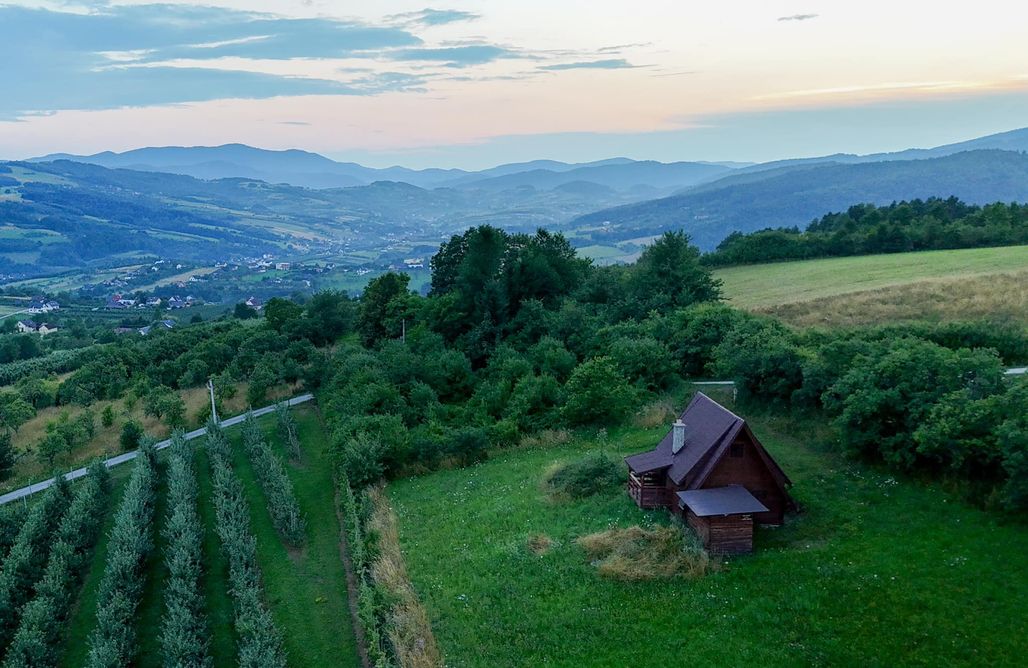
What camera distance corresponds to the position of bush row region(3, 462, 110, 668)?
1661cm

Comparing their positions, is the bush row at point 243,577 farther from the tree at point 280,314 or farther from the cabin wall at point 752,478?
the tree at point 280,314

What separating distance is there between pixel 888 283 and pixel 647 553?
36.9 m

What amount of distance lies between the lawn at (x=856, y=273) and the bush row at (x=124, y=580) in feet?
121

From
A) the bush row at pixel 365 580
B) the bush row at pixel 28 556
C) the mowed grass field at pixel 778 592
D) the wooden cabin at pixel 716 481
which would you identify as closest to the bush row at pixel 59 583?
the bush row at pixel 28 556

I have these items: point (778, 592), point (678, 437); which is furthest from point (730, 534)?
point (678, 437)

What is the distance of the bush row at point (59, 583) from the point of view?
16609mm

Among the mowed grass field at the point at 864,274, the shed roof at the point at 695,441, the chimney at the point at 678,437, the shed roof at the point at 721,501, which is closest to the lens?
the shed roof at the point at 721,501

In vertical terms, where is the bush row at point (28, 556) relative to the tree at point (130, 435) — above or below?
above

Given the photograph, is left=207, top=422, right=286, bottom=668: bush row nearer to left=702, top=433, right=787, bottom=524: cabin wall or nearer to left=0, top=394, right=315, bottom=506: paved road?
left=0, top=394, right=315, bottom=506: paved road

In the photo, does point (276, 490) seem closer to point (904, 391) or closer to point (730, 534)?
point (730, 534)

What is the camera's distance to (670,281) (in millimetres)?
44000

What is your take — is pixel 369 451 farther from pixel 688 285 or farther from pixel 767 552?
pixel 688 285

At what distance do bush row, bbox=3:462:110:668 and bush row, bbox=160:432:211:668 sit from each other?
264cm

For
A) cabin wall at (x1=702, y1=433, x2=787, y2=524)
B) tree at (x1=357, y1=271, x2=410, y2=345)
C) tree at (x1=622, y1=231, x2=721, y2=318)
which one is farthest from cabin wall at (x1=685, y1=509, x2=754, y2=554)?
tree at (x1=357, y1=271, x2=410, y2=345)
